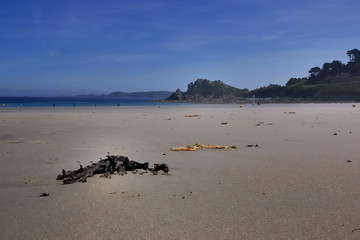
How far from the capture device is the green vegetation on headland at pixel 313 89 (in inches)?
3025

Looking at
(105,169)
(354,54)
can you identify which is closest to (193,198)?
(105,169)

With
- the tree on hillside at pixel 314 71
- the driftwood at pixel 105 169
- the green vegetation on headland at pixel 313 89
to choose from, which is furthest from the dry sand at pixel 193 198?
the tree on hillside at pixel 314 71

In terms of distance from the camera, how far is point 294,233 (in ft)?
8.84

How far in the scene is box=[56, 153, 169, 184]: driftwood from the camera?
438cm

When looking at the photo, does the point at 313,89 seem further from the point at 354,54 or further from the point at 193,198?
the point at 193,198

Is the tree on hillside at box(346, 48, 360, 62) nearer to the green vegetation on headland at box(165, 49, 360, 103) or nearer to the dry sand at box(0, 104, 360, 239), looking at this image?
the green vegetation on headland at box(165, 49, 360, 103)

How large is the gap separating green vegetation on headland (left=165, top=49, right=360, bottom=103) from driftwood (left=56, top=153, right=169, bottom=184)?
221 ft

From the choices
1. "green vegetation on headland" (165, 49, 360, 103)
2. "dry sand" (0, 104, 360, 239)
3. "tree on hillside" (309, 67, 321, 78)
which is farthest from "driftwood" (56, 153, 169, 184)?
"tree on hillside" (309, 67, 321, 78)

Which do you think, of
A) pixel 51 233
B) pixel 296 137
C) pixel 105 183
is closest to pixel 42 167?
pixel 105 183

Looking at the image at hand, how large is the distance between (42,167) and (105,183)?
167 cm

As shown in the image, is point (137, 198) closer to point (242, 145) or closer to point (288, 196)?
point (288, 196)

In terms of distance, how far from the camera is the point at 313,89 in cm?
9038

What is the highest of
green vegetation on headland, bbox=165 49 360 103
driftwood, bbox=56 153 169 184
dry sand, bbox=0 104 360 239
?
green vegetation on headland, bbox=165 49 360 103

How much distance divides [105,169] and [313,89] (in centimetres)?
9483
